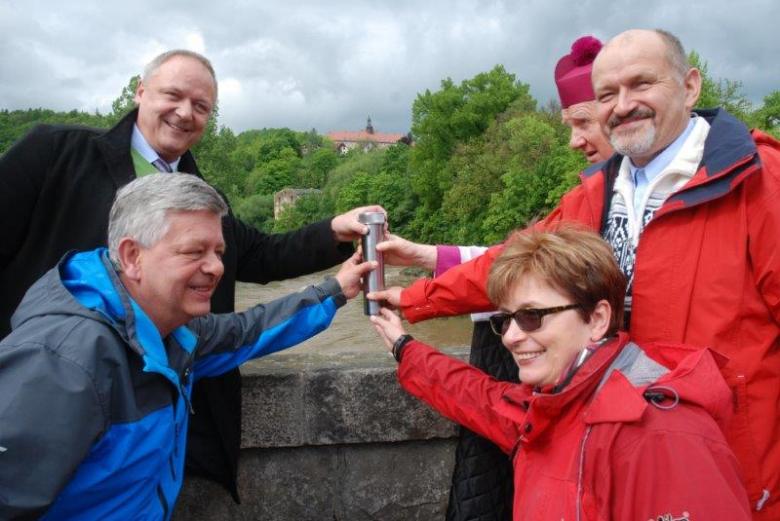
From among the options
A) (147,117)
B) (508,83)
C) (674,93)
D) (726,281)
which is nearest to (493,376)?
(726,281)

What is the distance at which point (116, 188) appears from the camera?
2.47 metres

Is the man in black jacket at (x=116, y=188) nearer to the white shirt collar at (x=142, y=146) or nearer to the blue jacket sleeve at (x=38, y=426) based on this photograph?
the white shirt collar at (x=142, y=146)

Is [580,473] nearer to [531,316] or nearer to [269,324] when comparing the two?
[531,316]

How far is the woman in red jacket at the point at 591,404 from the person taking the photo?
1.49 metres

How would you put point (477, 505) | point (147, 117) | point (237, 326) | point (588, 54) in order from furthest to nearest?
point (588, 54), point (147, 117), point (237, 326), point (477, 505)

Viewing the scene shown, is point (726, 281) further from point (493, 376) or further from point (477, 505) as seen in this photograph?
point (477, 505)

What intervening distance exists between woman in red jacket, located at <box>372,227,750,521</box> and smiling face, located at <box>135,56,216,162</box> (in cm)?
148

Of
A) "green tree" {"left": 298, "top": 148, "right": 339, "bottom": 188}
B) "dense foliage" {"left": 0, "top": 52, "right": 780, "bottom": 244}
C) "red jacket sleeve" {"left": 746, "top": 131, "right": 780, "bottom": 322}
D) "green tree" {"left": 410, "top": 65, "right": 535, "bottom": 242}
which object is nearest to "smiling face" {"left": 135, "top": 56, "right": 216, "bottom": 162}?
"red jacket sleeve" {"left": 746, "top": 131, "right": 780, "bottom": 322}

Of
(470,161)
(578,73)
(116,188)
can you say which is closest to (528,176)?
(470,161)

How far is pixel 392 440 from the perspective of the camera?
9.19 ft

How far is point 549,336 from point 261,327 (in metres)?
1.14

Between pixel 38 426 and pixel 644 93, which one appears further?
pixel 644 93

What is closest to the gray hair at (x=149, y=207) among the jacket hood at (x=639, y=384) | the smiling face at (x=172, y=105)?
the smiling face at (x=172, y=105)

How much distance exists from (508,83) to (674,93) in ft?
121
